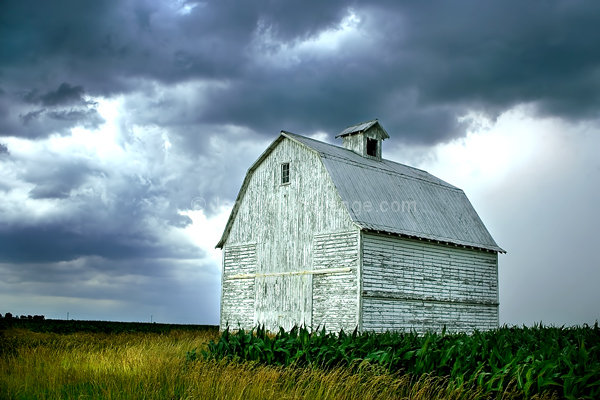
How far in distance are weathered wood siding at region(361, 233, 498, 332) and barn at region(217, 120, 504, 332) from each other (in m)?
0.04

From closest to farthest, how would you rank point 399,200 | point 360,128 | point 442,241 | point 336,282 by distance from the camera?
point 336,282
point 442,241
point 399,200
point 360,128

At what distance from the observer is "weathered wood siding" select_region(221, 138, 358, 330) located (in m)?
24.4

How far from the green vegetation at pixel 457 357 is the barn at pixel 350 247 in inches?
386

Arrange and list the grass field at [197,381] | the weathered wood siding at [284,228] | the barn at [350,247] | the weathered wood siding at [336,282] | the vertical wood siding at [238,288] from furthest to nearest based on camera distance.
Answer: the vertical wood siding at [238,288], the weathered wood siding at [284,228], the barn at [350,247], the weathered wood siding at [336,282], the grass field at [197,381]

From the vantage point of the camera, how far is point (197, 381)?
10.8m

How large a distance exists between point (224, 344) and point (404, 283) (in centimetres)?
→ 1191

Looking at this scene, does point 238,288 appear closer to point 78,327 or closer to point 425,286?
point 425,286

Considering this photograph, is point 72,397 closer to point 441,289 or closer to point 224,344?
point 224,344

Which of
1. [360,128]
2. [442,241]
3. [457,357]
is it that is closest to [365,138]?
[360,128]

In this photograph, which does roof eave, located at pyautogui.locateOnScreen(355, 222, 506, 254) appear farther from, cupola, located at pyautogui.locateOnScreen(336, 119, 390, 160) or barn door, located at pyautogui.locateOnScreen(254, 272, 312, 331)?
cupola, located at pyautogui.locateOnScreen(336, 119, 390, 160)

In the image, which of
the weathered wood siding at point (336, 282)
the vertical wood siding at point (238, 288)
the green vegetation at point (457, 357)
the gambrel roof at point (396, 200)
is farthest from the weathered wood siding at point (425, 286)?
the green vegetation at point (457, 357)

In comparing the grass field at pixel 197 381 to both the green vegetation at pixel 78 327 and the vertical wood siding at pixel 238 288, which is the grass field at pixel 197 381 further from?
the green vegetation at pixel 78 327

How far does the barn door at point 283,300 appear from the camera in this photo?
2428 centimetres

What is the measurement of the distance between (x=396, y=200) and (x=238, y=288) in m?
7.84
